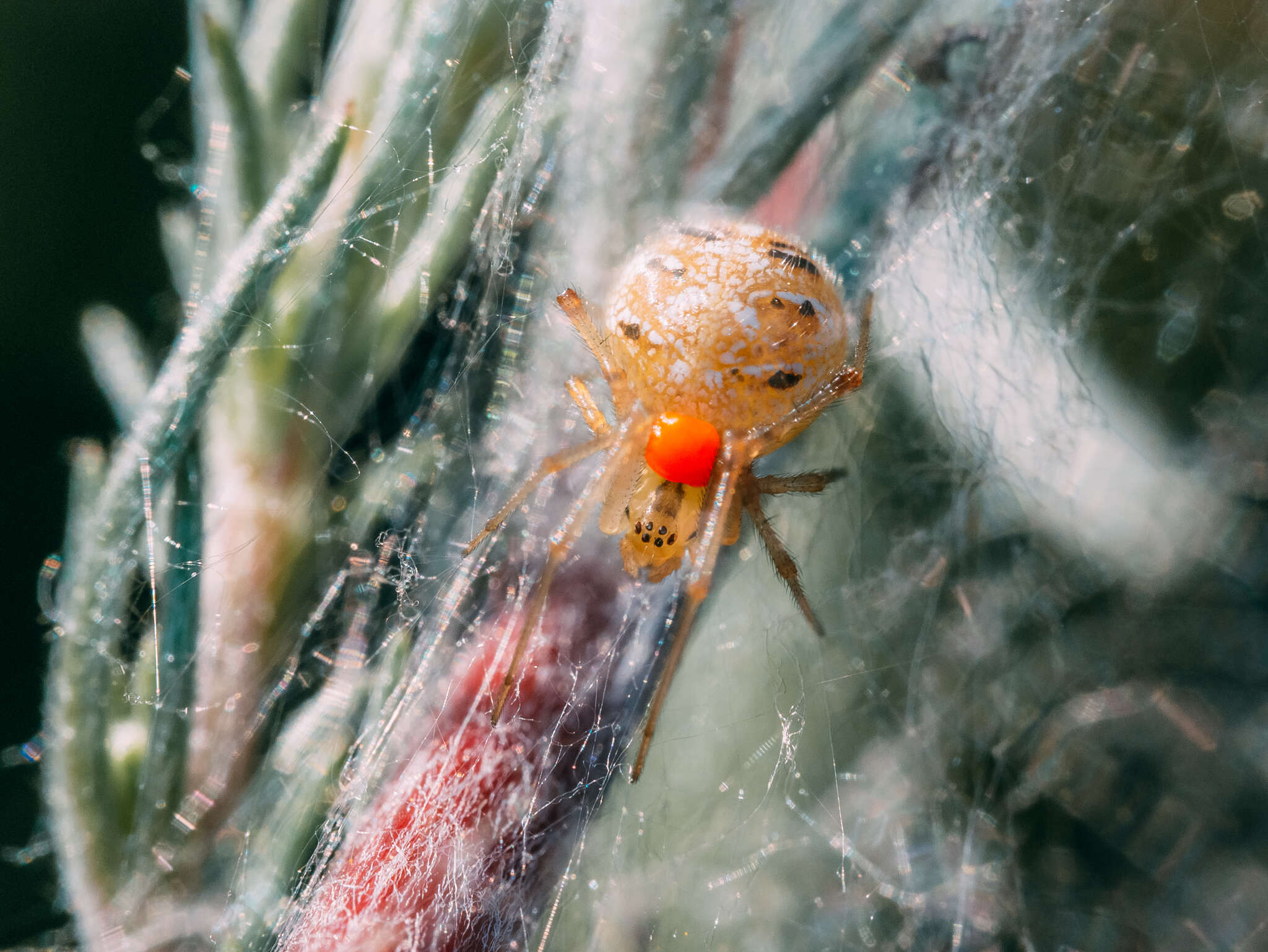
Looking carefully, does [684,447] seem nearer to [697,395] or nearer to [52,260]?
[697,395]

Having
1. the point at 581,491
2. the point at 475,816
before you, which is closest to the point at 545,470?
the point at 581,491

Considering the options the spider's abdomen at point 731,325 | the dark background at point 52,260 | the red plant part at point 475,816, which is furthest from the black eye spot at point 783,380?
the dark background at point 52,260

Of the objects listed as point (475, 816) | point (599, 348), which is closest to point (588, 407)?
point (599, 348)

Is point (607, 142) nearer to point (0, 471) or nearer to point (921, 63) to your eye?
point (921, 63)

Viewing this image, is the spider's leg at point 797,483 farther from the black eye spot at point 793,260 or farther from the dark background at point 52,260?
the dark background at point 52,260

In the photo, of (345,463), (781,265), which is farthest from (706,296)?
(345,463)

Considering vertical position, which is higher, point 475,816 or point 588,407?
point 588,407
